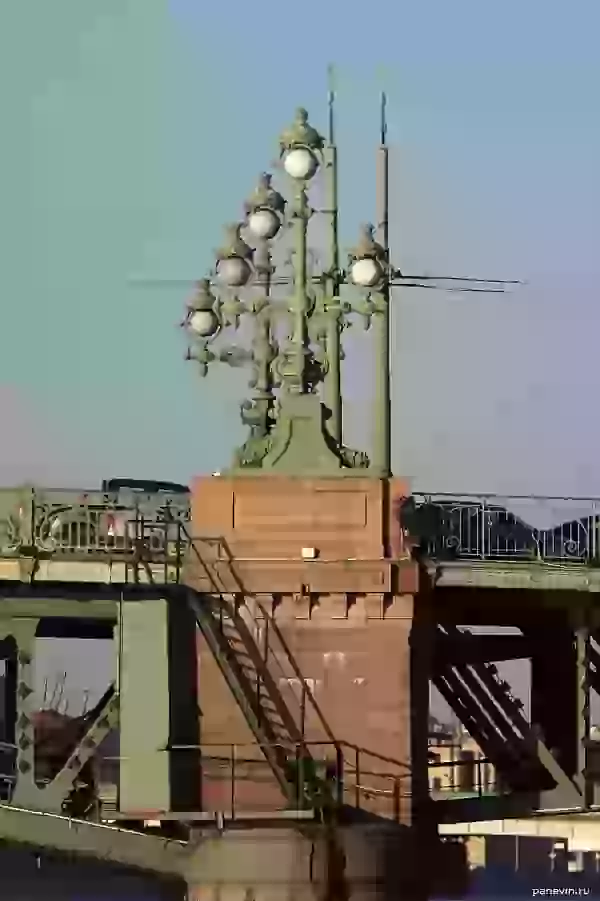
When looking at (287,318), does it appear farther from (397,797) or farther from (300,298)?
(397,797)

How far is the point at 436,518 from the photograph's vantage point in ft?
154

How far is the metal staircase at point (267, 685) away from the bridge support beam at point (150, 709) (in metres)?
0.80

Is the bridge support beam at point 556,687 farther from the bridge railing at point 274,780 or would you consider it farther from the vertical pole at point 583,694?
the bridge railing at point 274,780

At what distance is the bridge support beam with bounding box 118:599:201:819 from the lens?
42.1 m

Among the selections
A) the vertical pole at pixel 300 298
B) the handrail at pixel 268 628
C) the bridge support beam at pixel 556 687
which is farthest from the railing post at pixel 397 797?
the bridge support beam at pixel 556 687

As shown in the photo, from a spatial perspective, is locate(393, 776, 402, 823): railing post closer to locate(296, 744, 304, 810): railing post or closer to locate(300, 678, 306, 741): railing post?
locate(300, 678, 306, 741): railing post

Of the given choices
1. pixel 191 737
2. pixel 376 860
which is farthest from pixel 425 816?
pixel 191 737

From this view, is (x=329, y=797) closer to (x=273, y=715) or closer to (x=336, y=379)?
(x=273, y=715)

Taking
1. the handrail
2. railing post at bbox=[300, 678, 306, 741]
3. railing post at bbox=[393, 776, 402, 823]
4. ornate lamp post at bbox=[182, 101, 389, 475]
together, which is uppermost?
ornate lamp post at bbox=[182, 101, 389, 475]

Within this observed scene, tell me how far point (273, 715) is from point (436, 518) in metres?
5.36

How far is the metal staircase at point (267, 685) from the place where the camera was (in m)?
42.9

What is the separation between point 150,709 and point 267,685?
8.54 ft

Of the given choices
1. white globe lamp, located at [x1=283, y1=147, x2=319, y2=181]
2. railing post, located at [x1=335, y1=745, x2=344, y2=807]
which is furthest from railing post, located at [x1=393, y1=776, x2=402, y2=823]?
white globe lamp, located at [x1=283, y1=147, x2=319, y2=181]

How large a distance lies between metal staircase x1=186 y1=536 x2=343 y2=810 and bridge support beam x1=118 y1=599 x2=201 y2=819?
0.80m
